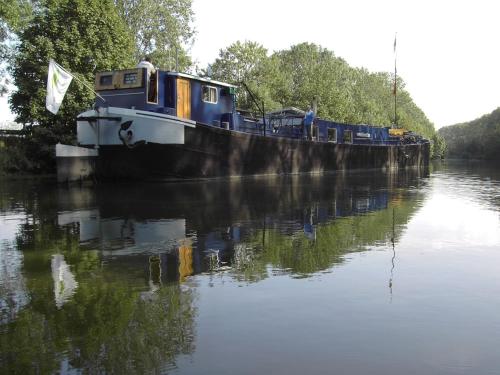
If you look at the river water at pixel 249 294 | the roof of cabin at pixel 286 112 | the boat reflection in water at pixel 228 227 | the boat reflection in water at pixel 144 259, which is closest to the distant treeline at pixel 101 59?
the roof of cabin at pixel 286 112

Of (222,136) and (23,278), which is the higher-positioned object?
(222,136)

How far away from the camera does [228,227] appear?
928 cm

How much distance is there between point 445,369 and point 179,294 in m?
2.56

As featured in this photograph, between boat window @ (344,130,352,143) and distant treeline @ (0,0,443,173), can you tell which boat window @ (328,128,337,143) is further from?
distant treeline @ (0,0,443,173)

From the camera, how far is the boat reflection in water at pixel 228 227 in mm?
6547

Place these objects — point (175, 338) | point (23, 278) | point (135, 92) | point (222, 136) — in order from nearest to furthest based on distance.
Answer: point (175, 338), point (23, 278), point (135, 92), point (222, 136)

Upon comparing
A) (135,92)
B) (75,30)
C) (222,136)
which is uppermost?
(75,30)

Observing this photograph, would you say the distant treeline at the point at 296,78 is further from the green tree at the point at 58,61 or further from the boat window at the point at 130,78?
the boat window at the point at 130,78

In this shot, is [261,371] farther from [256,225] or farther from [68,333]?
[256,225]

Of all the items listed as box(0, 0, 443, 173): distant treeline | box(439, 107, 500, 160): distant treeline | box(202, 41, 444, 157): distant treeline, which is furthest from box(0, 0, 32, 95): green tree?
box(439, 107, 500, 160): distant treeline

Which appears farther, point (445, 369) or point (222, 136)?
point (222, 136)

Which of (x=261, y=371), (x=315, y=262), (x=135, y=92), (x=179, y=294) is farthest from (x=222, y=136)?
(x=261, y=371)

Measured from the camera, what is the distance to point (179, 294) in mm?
5121

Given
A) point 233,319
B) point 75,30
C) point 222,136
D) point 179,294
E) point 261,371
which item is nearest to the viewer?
point 261,371
